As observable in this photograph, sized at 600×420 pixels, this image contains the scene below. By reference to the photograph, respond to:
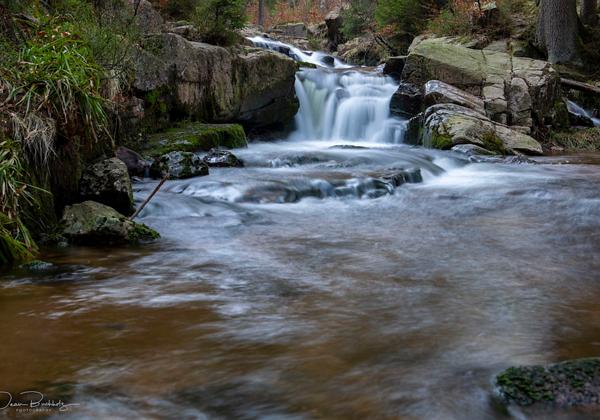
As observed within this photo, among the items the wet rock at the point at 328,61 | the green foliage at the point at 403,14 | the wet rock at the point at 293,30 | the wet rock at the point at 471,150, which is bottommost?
the wet rock at the point at 471,150

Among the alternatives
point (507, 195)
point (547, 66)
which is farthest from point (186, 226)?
point (547, 66)

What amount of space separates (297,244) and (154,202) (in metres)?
2.07

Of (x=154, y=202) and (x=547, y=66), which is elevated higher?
(x=547, y=66)

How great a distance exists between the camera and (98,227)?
5004mm

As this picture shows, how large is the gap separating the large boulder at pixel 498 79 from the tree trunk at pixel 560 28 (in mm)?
1547

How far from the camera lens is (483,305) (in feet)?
11.9

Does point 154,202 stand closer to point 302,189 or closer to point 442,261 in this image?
point 302,189

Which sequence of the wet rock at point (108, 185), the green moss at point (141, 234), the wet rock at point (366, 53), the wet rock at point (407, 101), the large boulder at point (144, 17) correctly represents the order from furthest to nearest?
1. the wet rock at point (366, 53)
2. the wet rock at point (407, 101)
3. the large boulder at point (144, 17)
4. the wet rock at point (108, 185)
5. the green moss at point (141, 234)

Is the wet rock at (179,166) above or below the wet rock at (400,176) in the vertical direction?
above

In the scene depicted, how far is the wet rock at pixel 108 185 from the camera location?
18.6ft

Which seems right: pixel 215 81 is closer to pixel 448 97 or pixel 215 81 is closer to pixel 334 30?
pixel 448 97

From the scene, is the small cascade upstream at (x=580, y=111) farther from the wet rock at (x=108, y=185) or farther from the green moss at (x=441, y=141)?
the wet rock at (x=108, y=185)

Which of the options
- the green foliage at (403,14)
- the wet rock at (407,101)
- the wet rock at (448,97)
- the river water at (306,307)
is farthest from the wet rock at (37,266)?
the green foliage at (403,14)

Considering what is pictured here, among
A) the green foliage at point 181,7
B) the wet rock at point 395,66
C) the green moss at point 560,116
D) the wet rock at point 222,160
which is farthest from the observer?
the wet rock at point 395,66
